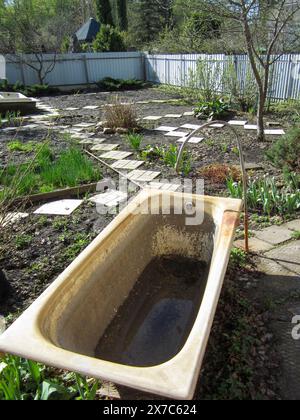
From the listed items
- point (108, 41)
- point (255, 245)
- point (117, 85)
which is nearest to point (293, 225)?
point (255, 245)

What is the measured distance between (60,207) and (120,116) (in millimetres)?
3665

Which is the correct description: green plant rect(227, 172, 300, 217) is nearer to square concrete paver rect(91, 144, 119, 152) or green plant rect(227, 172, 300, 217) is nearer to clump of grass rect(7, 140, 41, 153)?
square concrete paver rect(91, 144, 119, 152)

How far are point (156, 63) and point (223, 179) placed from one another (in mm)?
12899

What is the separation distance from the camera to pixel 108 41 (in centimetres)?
1672

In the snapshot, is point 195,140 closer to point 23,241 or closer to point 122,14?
point 23,241

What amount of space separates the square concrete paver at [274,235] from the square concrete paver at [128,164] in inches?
95.0

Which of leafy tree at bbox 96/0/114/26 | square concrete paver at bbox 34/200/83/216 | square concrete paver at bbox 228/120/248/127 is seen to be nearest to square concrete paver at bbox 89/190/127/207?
square concrete paver at bbox 34/200/83/216

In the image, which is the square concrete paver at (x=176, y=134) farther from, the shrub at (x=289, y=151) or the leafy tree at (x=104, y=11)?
the leafy tree at (x=104, y=11)

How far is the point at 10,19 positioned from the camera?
14.4 metres

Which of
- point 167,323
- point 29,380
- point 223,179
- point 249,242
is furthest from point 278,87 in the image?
point 29,380

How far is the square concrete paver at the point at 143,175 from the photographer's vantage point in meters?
4.49

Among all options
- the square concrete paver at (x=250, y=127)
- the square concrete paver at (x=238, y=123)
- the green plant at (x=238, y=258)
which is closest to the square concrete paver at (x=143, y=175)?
the green plant at (x=238, y=258)
